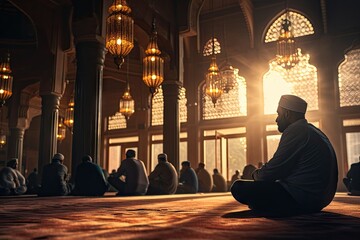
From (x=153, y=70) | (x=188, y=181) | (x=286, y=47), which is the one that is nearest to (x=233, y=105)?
(x=188, y=181)

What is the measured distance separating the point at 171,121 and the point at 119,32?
383 cm

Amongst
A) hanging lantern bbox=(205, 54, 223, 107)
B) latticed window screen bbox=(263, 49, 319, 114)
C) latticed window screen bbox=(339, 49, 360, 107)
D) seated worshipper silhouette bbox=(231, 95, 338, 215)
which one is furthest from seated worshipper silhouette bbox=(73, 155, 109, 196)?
latticed window screen bbox=(339, 49, 360, 107)

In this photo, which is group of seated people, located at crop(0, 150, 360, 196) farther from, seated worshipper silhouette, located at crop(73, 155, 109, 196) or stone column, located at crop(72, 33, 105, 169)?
stone column, located at crop(72, 33, 105, 169)

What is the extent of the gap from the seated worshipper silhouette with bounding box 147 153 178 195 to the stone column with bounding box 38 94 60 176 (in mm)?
3181

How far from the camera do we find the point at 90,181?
6.01m

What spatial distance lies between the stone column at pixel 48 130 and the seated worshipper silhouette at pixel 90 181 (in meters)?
2.93

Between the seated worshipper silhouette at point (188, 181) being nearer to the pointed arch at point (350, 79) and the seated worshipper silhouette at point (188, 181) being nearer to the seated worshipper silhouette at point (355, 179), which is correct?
the seated worshipper silhouette at point (355, 179)

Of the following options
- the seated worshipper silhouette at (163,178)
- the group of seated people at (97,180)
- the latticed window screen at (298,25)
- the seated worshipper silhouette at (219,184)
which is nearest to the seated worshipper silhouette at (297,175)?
the group of seated people at (97,180)

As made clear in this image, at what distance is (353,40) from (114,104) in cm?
822

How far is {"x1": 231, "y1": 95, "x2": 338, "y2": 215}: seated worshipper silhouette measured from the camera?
7.87ft

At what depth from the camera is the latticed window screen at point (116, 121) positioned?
13672mm

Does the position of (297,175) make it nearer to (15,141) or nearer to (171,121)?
(171,121)

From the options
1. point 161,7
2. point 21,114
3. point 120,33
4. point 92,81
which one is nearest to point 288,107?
point 120,33

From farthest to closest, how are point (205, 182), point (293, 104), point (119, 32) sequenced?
point (205, 182) < point (119, 32) < point (293, 104)
